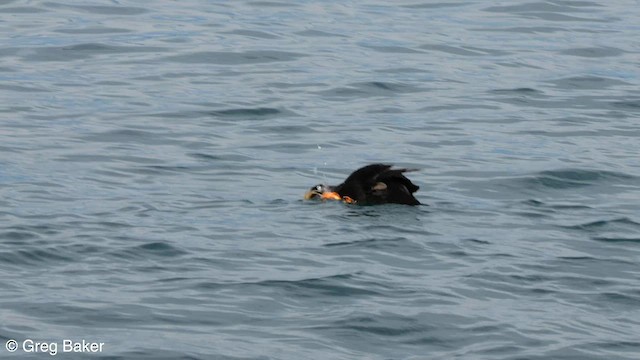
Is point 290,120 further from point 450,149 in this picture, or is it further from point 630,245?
point 630,245

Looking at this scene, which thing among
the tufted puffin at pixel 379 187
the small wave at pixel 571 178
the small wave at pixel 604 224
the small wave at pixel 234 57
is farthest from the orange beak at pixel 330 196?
the small wave at pixel 234 57

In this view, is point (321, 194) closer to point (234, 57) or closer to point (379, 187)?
point (379, 187)

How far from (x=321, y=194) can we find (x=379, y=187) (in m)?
0.47

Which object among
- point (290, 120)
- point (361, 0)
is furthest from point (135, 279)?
point (361, 0)

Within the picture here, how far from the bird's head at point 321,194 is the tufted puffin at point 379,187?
0.01m

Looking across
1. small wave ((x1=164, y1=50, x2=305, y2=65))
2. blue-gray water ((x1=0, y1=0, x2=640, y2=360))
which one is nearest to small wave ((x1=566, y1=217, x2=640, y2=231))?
blue-gray water ((x1=0, y1=0, x2=640, y2=360))

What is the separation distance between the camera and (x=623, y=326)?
910 centimetres

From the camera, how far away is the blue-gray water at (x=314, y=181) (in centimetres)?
904

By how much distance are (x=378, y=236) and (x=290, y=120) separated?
5117 mm

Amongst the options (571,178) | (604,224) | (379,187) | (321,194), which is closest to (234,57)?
(571,178)

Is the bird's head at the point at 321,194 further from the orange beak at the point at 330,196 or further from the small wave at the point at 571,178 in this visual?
the small wave at the point at 571,178

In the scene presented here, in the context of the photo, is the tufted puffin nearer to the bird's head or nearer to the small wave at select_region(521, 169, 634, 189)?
the bird's head

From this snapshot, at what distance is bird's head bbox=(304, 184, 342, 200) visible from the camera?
475 inches

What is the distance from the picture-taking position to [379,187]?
39.1 ft
